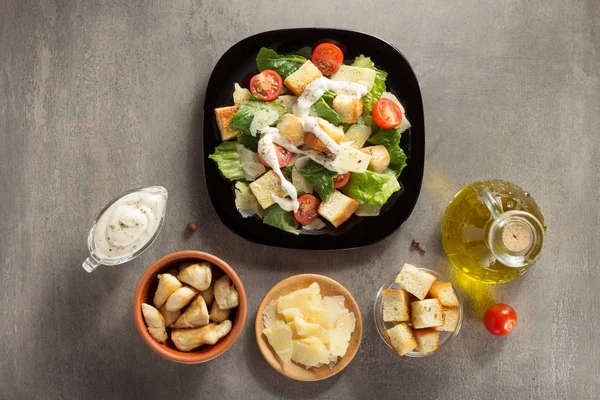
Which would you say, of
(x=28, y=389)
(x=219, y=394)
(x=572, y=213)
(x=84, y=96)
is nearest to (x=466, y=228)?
(x=572, y=213)

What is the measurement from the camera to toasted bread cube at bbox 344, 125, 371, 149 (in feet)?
8.38

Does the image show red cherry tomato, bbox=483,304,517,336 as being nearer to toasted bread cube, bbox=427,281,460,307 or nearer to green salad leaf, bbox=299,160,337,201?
toasted bread cube, bbox=427,281,460,307

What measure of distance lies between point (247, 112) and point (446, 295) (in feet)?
3.74

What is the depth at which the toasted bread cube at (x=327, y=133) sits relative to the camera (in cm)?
245

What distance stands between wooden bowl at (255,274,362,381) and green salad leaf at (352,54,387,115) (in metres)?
0.76

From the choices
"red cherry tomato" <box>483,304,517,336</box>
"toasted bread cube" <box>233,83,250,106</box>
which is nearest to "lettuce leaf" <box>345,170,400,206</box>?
"toasted bread cube" <box>233,83,250,106</box>

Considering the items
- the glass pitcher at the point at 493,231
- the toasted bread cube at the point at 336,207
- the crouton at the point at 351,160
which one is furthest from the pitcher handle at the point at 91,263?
the glass pitcher at the point at 493,231

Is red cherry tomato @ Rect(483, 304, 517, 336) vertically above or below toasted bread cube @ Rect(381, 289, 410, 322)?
below

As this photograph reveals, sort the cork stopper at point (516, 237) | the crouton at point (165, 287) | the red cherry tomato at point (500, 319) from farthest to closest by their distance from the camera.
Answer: the red cherry tomato at point (500, 319), the crouton at point (165, 287), the cork stopper at point (516, 237)

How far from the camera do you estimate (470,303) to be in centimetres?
274

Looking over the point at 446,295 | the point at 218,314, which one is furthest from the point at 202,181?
the point at 446,295

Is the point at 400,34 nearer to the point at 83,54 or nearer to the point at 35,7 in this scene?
the point at 83,54

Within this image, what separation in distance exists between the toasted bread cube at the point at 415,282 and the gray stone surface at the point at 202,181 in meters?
0.20

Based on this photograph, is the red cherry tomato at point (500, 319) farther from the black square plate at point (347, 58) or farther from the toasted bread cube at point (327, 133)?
the toasted bread cube at point (327, 133)
